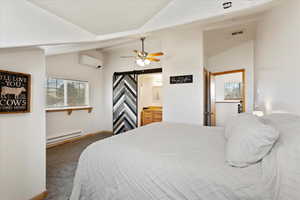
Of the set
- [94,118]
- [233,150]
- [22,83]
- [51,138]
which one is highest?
[22,83]

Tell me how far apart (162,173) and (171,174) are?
0.06m

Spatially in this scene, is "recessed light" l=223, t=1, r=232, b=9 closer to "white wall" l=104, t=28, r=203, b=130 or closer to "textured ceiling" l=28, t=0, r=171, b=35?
"textured ceiling" l=28, t=0, r=171, b=35

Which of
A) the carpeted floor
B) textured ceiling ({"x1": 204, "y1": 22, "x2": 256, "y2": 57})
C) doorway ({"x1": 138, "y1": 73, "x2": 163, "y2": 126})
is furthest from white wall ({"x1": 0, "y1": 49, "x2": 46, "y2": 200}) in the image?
doorway ({"x1": 138, "y1": 73, "x2": 163, "y2": 126})

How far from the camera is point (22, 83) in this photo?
166 centimetres

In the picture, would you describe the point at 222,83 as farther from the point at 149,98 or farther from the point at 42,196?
the point at 42,196

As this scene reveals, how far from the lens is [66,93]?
13.9ft

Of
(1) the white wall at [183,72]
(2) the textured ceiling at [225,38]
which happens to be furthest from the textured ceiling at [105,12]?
(2) the textured ceiling at [225,38]

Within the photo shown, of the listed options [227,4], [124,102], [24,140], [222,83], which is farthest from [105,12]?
[222,83]

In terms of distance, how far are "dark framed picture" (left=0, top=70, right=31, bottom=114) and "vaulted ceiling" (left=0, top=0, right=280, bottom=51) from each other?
480mm

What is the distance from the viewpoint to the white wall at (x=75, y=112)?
3.80 meters

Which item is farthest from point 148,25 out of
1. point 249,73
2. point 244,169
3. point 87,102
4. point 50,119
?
point 87,102

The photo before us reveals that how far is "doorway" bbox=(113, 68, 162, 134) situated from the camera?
5043mm

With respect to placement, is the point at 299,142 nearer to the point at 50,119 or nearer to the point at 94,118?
the point at 50,119

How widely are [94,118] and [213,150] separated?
15.3ft
